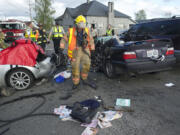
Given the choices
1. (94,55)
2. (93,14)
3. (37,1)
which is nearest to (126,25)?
(93,14)

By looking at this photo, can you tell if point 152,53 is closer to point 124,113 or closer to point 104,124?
point 124,113

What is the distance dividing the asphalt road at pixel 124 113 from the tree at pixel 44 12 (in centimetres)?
3624

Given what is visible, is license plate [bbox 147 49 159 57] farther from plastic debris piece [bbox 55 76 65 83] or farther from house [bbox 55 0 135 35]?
house [bbox 55 0 135 35]

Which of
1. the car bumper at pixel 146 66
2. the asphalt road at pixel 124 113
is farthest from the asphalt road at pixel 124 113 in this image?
the car bumper at pixel 146 66

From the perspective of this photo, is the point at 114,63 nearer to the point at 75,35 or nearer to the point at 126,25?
the point at 75,35

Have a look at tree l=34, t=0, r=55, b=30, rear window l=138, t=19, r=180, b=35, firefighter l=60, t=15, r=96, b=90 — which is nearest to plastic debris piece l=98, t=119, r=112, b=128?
firefighter l=60, t=15, r=96, b=90

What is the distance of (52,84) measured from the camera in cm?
471

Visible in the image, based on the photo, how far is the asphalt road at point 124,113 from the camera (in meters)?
2.42

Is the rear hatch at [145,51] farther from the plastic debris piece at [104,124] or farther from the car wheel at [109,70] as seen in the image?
the plastic debris piece at [104,124]

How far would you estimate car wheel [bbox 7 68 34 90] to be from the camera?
13.7 feet

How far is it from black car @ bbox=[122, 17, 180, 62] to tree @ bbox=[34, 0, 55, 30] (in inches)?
1355

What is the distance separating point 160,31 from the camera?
5.48m

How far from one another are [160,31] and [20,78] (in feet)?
16.2

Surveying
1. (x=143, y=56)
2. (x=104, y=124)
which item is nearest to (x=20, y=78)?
(x=104, y=124)
